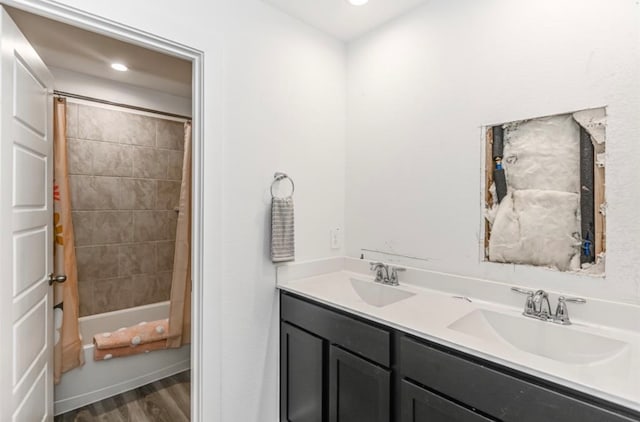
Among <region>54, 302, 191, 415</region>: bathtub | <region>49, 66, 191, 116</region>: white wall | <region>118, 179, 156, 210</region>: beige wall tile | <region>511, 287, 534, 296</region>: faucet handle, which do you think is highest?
<region>49, 66, 191, 116</region>: white wall

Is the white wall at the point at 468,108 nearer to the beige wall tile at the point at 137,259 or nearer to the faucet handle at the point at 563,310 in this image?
the faucet handle at the point at 563,310

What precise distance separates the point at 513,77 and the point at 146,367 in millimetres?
3054

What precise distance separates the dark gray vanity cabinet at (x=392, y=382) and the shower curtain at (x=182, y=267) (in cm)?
105

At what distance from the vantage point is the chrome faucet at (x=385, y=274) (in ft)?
6.13

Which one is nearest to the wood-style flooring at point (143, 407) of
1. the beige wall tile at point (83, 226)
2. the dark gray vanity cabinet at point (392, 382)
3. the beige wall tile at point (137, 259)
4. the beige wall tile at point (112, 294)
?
the beige wall tile at point (112, 294)

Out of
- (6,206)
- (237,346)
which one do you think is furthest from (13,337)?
(237,346)

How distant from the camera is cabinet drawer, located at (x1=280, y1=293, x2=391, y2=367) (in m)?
1.35

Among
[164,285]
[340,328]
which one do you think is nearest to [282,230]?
[340,328]

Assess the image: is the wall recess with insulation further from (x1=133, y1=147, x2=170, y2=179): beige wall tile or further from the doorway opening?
(x1=133, y1=147, x2=170, y2=179): beige wall tile

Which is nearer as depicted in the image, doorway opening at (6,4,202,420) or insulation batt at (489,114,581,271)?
insulation batt at (489,114,581,271)

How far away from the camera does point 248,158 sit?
1.75 metres

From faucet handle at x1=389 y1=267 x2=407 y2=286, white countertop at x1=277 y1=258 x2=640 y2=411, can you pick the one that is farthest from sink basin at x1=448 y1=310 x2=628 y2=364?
faucet handle at x1=389 y1=267 x2=407 y2=286

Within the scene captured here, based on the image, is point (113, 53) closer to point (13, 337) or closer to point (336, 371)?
point (13, 337)

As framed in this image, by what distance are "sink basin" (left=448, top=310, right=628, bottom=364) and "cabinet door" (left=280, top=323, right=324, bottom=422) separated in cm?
72
